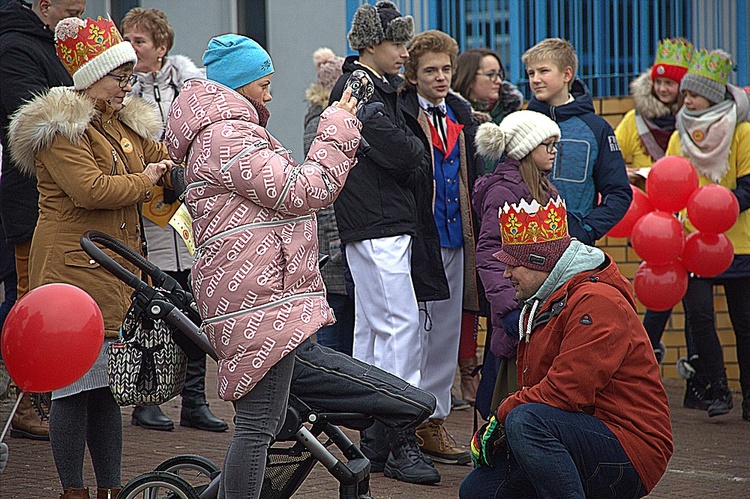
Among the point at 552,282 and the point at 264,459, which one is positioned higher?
the point at 552,282

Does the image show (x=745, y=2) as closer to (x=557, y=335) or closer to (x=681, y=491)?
(x=681, y=491)

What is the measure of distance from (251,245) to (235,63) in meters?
0.71

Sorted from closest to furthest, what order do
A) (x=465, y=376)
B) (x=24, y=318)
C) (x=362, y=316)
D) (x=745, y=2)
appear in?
1. (x=24, y=318)
2. (x=362, y=316)
3. (x=465, y=376)
4. (x=745, y=2)

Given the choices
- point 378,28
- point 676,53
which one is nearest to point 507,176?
point 378,28

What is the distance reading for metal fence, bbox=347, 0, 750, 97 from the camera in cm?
934

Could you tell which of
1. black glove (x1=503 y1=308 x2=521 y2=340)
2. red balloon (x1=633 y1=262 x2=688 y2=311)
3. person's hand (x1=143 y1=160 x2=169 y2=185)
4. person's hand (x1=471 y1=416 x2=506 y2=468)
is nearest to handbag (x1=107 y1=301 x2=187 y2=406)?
person's hand (x1=143 y1=160 x2=169 y2=185)

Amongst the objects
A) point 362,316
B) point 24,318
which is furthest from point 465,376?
point 24,318

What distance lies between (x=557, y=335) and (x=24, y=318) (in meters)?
1.94

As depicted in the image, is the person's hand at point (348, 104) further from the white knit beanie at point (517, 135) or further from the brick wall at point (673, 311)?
the brick wall at point (673, 311)

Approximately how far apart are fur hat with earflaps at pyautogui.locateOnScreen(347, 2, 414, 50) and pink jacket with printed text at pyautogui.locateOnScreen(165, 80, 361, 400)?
170 centimetres

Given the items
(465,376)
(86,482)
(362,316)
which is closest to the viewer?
(86,482)

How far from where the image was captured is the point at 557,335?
427cm

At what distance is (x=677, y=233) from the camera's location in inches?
282

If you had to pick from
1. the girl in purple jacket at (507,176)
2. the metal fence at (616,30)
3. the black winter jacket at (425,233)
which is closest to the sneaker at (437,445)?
the black winter jacket at (425,233)
